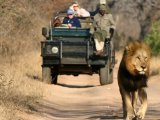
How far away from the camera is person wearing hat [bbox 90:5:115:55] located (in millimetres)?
18219

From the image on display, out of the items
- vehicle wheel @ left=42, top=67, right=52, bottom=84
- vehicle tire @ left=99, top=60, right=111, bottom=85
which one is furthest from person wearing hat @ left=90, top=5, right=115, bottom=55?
vehicle wheel @ left=42, top=67, right=52, bottom=84

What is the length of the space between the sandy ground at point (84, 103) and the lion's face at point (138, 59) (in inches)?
63.5

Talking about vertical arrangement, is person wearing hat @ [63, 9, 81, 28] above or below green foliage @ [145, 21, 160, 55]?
above

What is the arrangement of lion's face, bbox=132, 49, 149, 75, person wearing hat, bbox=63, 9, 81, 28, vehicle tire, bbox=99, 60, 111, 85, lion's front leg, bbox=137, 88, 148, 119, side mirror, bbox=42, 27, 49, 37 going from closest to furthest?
lion's face, bbox=132, 49, 149, 75 < lion's front leg, bbox=137, 88, 148, 119 < side mirror, bbox=42, 27, 49, 37 < vehicle tire, bbox=99, 60, 111, 85 < person wearing hat, bbox=63, 9, 81, 28

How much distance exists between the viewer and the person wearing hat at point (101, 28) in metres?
18.2

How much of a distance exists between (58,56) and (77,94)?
208 centimetres

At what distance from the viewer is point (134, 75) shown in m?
10.3

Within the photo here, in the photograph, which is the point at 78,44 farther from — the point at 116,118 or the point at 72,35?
the point at 116,118

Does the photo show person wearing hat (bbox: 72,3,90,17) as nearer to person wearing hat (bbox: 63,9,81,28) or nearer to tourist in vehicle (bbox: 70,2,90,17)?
tourist in vehicle (bbox: 70,2,90,17)

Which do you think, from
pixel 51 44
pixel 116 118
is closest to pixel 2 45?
pixel 51 44

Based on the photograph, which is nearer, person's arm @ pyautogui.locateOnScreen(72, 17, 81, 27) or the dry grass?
the dry grass

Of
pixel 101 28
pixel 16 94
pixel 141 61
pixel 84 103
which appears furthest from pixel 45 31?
pixel 141 61

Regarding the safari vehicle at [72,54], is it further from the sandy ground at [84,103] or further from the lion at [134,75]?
the lion at [134,75]

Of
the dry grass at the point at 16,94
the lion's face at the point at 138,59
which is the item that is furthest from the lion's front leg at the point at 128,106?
the dry grass at the point at 16,94
